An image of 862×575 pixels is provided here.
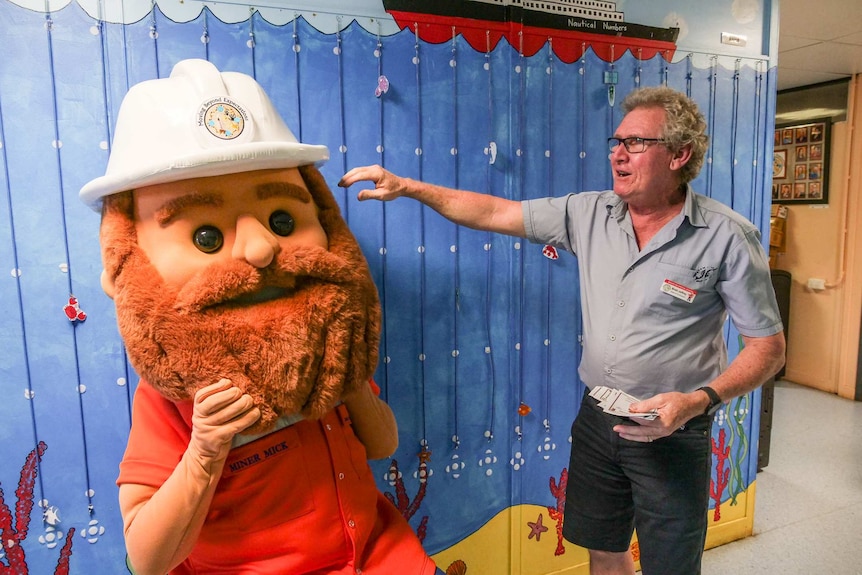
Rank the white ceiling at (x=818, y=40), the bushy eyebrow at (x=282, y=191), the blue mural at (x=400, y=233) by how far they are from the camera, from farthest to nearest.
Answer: the white ceiling at (x=818, y=40) → the blue mural at (x=400, y=233) → the bushy eyebrow at (x=282, y=191)

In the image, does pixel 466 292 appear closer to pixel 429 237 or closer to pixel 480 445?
pixel 429 237

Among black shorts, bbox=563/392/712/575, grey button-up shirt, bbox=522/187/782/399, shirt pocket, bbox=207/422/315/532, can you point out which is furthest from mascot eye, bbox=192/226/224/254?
black shorts, bbox=563/392/712/575

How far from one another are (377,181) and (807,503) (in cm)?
279

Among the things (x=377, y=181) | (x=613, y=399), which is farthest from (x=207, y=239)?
(x=613, y=399)

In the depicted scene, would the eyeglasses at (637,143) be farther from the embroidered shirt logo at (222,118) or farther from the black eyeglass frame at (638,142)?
the embroidered shirt logo at (222,118)

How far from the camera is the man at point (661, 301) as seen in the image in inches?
65.1

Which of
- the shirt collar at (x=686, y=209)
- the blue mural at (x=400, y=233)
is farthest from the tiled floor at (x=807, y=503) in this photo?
the shirt collar at (x=686, y=209)

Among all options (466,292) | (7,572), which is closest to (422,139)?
(466,292)

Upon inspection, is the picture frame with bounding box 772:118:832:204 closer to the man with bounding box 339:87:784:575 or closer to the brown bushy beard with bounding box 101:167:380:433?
the man with bounding box 339:87:784:575

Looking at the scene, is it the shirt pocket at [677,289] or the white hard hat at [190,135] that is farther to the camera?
the shirt pocket at [677,289]

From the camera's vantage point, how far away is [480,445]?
2.07 m

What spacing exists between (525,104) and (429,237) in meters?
0.55

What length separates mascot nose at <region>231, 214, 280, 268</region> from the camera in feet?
3.39

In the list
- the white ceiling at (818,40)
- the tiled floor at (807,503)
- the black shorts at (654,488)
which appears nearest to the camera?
the black shorts at (654,488)
